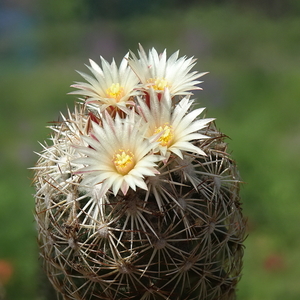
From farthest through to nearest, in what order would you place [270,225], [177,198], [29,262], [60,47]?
1. [60,47]
2. [270,225]
3. [29,262]
4. [177,198]

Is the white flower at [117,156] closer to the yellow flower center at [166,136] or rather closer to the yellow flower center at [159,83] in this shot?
the yellow flower center at [166,136]

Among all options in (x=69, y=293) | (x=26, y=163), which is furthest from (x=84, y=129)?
(x=26, y=163)

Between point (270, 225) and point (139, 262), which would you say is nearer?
point (139, 262)

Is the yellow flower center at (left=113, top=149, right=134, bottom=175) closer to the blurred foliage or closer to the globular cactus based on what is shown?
the globular cactus

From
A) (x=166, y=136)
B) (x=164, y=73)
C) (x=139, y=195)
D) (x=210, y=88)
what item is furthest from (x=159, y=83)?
(x=210, y=88)

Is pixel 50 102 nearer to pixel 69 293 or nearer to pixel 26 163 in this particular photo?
pixel 26 163

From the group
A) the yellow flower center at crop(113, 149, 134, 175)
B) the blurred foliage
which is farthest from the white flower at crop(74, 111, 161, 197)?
the blurred foliage
